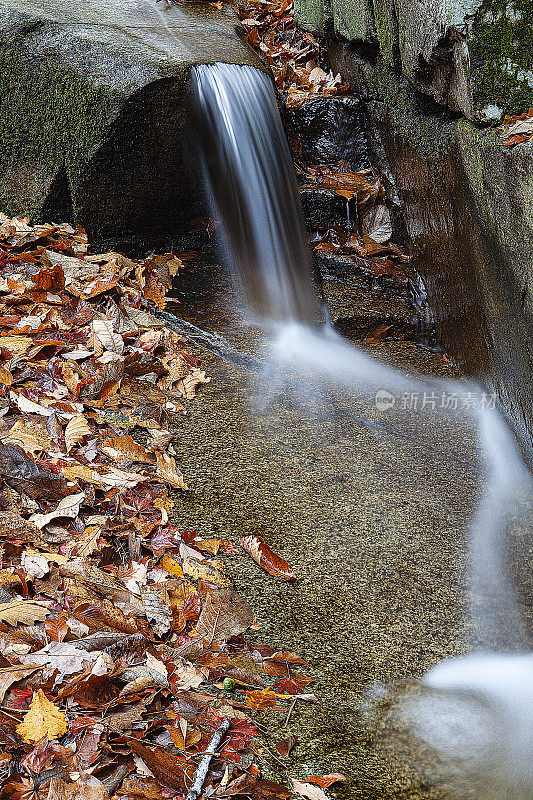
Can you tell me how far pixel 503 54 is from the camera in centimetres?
296

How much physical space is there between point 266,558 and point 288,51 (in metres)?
5.25

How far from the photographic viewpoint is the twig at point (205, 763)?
1.48 m

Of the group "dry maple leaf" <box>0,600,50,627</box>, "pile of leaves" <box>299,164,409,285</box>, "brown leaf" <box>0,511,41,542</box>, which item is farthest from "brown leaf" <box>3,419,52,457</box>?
"pile of leaves" <box>299,164,409,285</box>

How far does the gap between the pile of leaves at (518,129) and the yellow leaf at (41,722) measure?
256 cm

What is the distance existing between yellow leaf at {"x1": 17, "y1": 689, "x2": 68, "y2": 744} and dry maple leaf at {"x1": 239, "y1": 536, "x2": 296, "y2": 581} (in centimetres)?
83

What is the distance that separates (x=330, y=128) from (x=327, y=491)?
341 cm

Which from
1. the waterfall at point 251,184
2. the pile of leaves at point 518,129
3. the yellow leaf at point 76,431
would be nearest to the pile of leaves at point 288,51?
the waterfall at point 251,184

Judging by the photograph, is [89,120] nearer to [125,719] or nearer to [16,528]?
[16,528]

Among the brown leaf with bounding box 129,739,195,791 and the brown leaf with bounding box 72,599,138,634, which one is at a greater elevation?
the brown leaf with bounding box 72,599,138,634

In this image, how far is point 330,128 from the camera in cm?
504

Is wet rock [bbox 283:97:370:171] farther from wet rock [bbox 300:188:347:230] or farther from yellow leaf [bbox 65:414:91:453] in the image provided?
yellow leaf [bbox 65:414:91:453]

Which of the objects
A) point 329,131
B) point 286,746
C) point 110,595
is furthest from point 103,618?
point 329,131

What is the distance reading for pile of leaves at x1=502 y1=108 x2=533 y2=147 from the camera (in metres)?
2.72

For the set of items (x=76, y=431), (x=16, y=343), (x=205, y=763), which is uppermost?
(x=16, y=343)
